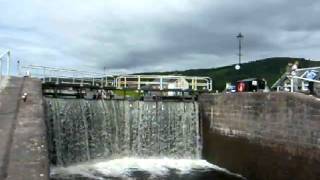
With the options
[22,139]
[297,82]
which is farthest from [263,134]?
[22,139]

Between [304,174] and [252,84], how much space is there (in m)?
7.63

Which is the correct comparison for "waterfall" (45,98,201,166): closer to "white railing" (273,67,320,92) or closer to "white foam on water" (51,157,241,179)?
"white foam on water" (51,157,241,179)

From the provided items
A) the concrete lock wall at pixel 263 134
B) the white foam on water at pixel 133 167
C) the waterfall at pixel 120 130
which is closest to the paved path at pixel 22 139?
the white foam on water at pixel 133 167

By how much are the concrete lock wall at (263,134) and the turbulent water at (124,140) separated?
73cm

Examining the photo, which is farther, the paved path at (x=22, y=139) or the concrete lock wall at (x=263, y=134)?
the concrete lock wall at (x=263, y=134)

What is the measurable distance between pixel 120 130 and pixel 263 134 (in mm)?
5513

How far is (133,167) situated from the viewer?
16.3m

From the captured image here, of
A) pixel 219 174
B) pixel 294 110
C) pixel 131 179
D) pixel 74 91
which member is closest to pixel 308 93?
pixel 294 110

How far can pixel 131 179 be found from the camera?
14211 mm

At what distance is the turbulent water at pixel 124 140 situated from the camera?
15.6 metres

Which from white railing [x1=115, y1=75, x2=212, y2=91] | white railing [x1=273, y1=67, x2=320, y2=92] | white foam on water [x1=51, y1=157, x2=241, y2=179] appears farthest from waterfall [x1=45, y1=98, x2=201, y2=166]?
white railing [x1=115, y1=75, x2=212, y2=91]

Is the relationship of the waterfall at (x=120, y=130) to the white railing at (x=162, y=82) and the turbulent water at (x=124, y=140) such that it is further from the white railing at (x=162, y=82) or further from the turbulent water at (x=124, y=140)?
the white railing at (x=162, y=82)

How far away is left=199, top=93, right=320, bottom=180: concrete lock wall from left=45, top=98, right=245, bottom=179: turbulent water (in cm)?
73

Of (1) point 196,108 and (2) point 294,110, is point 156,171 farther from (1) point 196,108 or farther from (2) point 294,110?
(2) point 294,110
